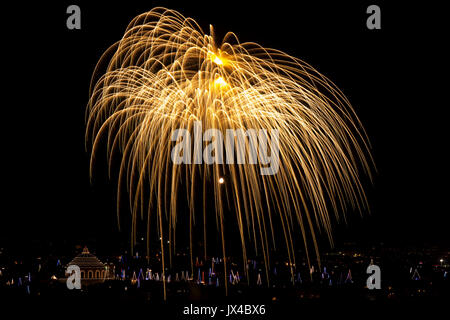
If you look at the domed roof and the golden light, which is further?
the domed roof

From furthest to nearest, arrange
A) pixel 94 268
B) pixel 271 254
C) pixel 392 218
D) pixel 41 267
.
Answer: pixel 271 254 → pixel 41 267 → pixel 392 218 → pixel 94 268

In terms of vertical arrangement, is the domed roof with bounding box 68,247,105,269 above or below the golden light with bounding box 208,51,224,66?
below

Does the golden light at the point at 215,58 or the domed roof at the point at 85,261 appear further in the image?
the domed roof at the point at 85,261

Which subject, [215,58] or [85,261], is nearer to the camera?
[215,58]

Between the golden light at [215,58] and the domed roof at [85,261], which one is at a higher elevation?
the golden light at [215,58]

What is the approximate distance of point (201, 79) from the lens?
1531 centimetres

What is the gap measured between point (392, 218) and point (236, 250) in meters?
12.9

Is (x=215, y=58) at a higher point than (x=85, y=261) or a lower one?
higher

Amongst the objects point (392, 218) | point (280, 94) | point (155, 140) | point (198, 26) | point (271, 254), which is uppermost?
point (198, 26)

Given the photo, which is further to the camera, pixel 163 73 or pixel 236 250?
pixel 236 250
